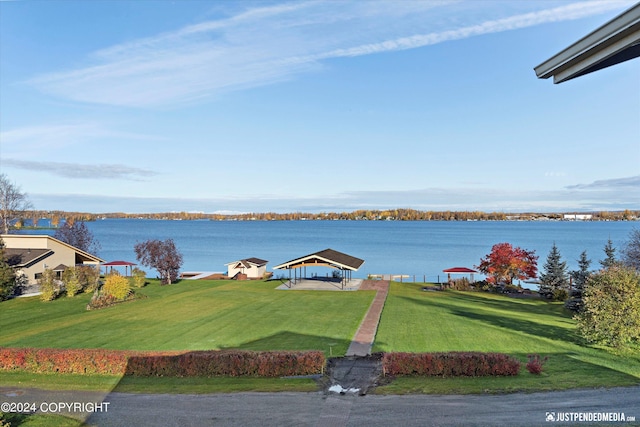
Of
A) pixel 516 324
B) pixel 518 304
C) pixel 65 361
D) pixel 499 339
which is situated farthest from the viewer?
pixel 518 304

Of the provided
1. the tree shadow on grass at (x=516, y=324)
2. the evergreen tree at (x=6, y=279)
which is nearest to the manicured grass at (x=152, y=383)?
the tree shadow on grass at (x=516, y=324)

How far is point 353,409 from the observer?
12266 mm

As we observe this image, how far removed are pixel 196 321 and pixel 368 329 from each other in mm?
9976

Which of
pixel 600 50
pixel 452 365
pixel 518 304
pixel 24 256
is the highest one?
pixel 600 50

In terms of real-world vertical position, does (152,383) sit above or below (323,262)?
below

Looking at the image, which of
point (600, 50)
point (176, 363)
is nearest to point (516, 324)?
point (176, 363)

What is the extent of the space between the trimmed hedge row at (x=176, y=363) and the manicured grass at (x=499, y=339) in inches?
135

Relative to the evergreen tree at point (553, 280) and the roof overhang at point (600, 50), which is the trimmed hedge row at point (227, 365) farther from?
the evergreen tree at point (553, 280)

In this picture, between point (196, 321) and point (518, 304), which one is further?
point (518, 304)

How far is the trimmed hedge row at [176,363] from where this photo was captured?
15.8m

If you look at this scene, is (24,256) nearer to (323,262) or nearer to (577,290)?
(323,262)

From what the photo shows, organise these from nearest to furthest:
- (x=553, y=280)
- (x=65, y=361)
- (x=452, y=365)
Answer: (x=452, y=365), (x=65, y=361), (x=553, y=280)

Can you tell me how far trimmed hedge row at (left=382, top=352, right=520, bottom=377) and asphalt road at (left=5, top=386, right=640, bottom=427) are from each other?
2.16 m

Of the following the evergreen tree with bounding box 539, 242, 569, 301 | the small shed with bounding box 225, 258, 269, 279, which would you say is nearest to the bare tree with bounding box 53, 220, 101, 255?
the small shed with bounding box 225, 258, 269, 279
